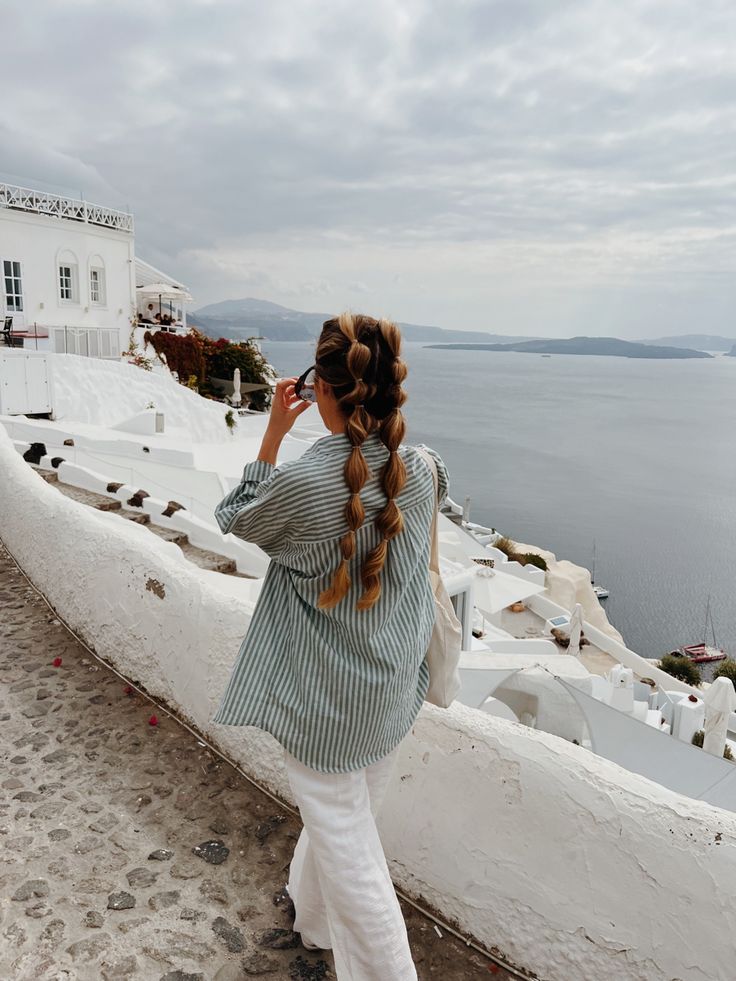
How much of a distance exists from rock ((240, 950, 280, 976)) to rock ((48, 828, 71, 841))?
34.0 inches

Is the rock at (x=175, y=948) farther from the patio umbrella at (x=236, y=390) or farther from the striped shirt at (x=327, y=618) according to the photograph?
the patio umbrella at (x=236, y=390)

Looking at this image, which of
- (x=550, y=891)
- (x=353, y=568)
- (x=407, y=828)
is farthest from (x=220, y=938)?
(x=353, y=568)

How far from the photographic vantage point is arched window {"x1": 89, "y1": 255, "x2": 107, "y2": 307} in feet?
80.0

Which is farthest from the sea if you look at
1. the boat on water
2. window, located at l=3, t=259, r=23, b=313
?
window, located at l=3, t=259, r=23, b=313

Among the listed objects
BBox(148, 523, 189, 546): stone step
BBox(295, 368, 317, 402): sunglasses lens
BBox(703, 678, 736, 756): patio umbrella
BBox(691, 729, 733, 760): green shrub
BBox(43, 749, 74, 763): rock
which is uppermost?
BBox(295, 368, 317, 402): sunglasses lens

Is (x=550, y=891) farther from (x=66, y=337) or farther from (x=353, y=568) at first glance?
(x=66, y=337)

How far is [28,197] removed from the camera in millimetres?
22203

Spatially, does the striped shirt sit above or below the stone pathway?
above

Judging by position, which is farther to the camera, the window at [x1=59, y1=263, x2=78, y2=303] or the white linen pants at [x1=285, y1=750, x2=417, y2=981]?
the window at [x1=59, y1=263, x2=78, y2=303]

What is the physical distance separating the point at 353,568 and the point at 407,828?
1.19m

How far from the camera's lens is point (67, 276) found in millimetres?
23750

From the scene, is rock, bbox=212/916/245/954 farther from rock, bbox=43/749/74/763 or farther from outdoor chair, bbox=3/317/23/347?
outdoor chair, bbox=3/317/23/347

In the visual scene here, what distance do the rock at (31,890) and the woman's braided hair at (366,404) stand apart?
61.3 inches

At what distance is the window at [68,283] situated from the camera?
23484 mm
